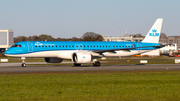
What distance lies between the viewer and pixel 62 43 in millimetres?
44000

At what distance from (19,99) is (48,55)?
2825 centimetres

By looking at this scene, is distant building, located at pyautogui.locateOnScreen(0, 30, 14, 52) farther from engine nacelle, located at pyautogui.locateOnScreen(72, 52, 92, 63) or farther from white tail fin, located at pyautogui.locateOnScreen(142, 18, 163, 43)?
engine nacelle, located at pyautogui.locateOnScreen(72, 52, 92, 63)

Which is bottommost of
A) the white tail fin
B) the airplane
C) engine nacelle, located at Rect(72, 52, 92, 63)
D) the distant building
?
engine nacelle, located at Rect(72, 52, 92, 63)

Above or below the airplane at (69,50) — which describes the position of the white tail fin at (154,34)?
above

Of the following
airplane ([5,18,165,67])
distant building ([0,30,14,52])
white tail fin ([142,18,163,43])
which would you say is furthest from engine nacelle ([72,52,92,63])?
distant building ([0,30,14,52])

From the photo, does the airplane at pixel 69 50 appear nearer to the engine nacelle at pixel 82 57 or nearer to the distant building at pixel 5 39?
the engine nacelle at pixel 82 57

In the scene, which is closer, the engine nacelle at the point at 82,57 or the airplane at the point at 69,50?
the engine nacelle at the point at 82,57

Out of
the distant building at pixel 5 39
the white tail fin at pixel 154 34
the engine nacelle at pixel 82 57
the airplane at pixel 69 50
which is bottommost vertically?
the engine nacelle at pixel 82 57

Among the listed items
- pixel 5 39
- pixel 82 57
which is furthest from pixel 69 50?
pixel 5 39

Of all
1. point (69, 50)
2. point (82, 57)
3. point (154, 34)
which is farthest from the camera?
point (154, 34)

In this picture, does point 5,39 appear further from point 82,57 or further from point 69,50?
point 82,57

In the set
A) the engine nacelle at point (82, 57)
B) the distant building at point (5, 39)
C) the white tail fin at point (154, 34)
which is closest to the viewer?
the engine nacelle at point (82, 57)

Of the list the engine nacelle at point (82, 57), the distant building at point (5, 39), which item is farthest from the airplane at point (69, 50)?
the distant building at point (5, 39)

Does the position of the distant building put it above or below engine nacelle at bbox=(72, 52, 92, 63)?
above
